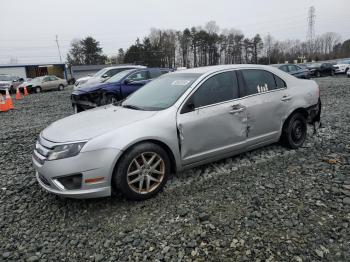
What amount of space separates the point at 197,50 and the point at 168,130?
79.4 m

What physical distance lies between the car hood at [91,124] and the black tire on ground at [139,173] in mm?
361

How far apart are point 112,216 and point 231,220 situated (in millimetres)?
1324

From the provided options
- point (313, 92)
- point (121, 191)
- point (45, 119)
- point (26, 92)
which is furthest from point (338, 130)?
point (26, 92)

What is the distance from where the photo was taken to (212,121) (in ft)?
13.2

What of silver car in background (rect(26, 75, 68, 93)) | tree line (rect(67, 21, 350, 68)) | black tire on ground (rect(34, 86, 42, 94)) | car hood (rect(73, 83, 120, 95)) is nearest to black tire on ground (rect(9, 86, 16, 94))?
silver car in background (rect(26, 75, 68, 93))

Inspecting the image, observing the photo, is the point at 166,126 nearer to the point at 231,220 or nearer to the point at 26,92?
the point at 231,220

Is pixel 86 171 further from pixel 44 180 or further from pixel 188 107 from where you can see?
pixel 188 107

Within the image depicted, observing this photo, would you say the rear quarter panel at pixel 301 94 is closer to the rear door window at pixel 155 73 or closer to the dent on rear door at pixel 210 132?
the dent on rear door at pixel 210 132

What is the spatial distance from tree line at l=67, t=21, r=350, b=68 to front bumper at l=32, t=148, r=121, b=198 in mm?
70430

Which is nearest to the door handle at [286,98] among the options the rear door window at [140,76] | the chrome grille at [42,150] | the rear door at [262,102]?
the rear door at [262,102]

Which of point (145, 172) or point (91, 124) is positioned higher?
point (91, 124)

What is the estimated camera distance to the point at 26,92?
21906mm

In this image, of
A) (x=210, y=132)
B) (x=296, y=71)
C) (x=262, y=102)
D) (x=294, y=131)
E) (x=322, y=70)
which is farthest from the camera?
(x=322, y=70)

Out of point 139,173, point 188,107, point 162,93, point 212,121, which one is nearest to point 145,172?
point 139,173
